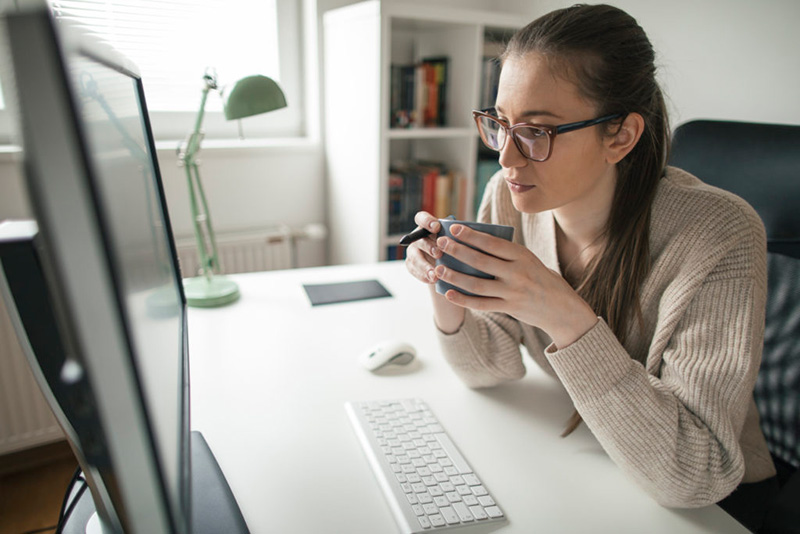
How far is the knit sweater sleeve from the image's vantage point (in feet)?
2.24

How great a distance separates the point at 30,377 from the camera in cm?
165

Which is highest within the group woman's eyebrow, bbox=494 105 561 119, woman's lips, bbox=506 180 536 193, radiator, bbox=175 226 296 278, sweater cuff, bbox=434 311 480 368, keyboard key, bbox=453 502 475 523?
woman's eyebrow, bbox=494 105 561 119

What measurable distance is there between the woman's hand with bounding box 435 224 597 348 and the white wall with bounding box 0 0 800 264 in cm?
91

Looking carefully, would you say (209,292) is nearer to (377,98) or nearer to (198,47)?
(377,98)

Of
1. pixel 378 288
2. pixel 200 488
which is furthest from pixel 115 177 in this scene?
pixel 378 288

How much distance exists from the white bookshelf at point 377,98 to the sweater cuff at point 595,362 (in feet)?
4.35

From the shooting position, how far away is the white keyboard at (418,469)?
63 centimetres

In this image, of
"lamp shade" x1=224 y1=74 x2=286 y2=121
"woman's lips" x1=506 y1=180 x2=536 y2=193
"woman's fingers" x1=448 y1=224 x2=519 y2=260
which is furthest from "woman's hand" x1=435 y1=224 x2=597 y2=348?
"lamp shade" x1=224 y1=74 x2=286 y2=121

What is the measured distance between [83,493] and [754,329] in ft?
2.95

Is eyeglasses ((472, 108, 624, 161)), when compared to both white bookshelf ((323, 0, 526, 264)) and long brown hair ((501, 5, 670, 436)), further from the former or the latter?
white bookshelf ((323, 0, 526, 264))

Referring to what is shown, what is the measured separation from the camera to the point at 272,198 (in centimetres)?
217

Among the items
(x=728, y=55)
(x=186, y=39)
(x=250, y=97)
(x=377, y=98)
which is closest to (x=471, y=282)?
(x=250, y=97)

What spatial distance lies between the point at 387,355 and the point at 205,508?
1.38 ft

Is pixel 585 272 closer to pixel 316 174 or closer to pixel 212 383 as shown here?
pixel 212 383
